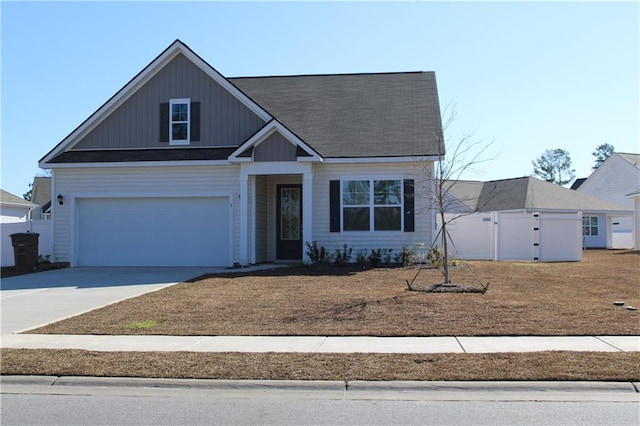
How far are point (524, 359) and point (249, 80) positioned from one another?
20.5m

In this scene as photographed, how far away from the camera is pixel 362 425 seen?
5684 millimetres

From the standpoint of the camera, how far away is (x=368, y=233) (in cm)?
1945

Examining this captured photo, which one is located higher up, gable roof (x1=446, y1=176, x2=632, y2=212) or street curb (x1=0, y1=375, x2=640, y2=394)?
gable roof (x1=446, y1=176, x2=632, y2=212)

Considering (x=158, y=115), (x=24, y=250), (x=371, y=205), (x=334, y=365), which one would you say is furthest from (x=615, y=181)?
(x=334, y=365)

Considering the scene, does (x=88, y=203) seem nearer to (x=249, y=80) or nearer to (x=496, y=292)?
(x=249, y=80)

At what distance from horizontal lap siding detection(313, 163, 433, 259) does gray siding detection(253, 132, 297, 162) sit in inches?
47.6

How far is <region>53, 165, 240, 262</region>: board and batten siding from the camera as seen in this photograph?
19.8 metres

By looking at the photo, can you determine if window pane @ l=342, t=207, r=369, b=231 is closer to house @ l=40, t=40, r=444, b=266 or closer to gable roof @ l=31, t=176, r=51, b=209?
house @ l=40, t=40, r=444, b=266

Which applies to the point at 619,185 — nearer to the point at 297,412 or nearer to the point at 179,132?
the point at 179,132

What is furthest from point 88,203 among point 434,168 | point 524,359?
point 524,359

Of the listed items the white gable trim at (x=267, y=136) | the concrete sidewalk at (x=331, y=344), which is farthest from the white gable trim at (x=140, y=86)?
the concrete sidewalk at (x=331, y=344)

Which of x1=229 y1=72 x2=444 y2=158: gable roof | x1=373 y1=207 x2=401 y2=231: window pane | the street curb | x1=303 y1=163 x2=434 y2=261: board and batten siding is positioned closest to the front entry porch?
x1=303 y1=163 x2=434 y2=261: board and batten siding

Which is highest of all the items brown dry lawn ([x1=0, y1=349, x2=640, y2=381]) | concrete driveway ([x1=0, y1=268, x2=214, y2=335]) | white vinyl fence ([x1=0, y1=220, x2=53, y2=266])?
white vinyl fence ([x1=0, y1=220, x2=53, y2=266])

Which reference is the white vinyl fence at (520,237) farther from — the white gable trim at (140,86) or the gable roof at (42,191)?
the gable roof at (42,191)
